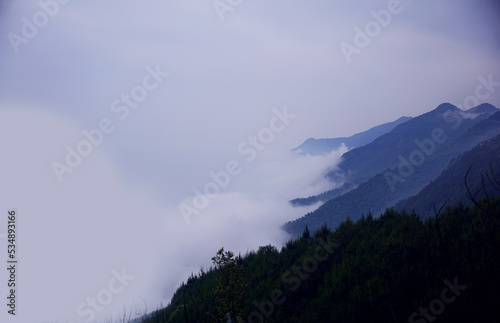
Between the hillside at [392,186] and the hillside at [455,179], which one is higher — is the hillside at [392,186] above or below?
above

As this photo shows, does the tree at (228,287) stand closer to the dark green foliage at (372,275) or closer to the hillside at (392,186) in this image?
the dark green foliage at (372,275)

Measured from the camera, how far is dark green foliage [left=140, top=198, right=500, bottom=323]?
7.77 metres

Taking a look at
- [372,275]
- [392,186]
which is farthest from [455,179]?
[372,275]

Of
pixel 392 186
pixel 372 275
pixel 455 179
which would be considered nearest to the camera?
pixel 372 275

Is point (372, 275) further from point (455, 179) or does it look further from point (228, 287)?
point (455, 179)

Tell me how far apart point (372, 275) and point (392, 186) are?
182 m

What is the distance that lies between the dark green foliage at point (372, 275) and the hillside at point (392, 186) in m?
150

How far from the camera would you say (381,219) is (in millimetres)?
16609

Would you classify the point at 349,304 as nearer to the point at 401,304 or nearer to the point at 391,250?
the point at 401,304

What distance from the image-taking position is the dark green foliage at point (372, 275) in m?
7.77

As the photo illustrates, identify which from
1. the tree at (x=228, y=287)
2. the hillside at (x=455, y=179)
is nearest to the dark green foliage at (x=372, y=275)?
the tree at (x=228, y=287)

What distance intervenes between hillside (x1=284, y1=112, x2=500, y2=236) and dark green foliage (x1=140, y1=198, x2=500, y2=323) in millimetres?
149557

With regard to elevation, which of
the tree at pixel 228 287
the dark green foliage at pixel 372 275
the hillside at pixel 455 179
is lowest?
the hillside at pixel 455 179

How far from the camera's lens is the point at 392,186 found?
17488cm
